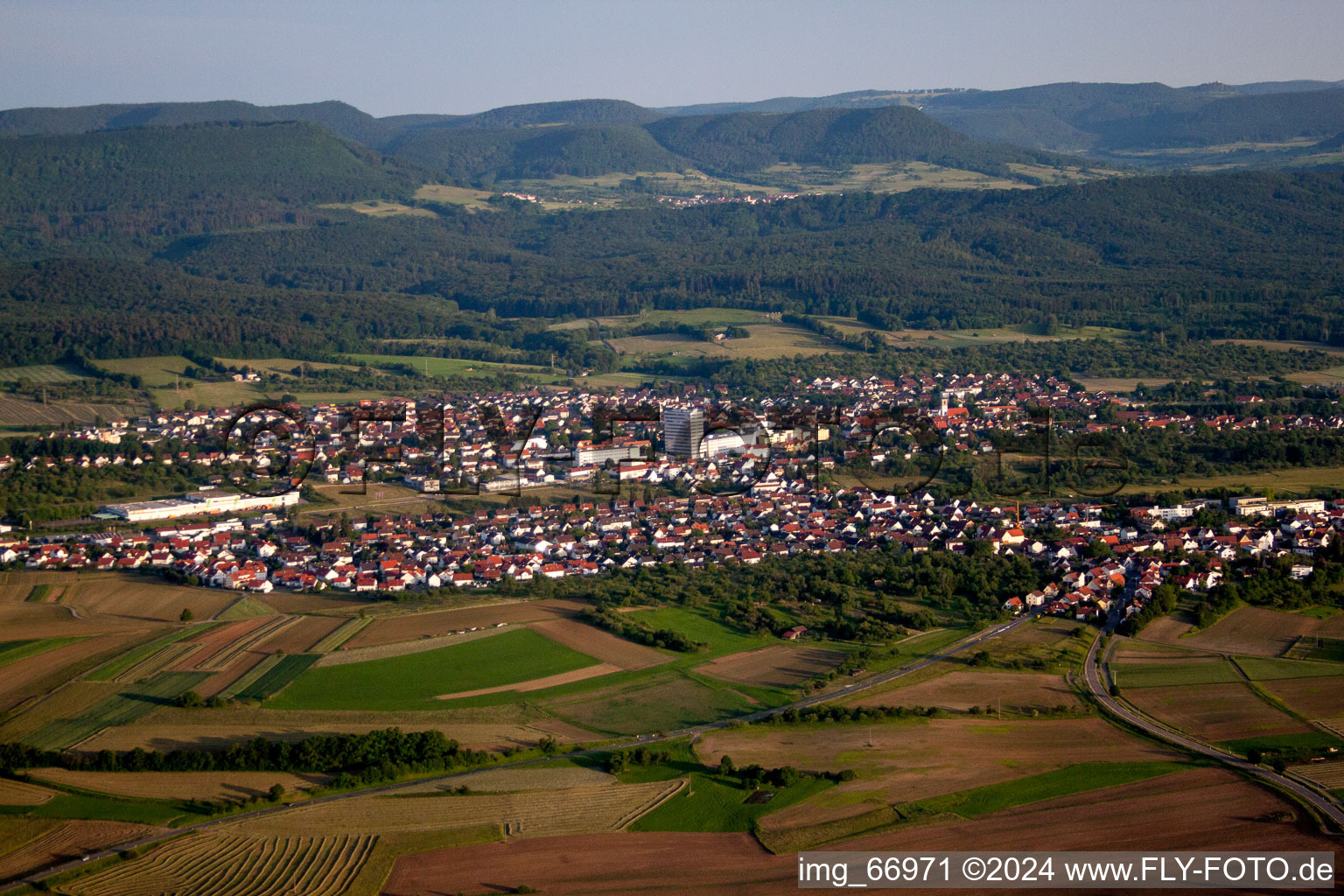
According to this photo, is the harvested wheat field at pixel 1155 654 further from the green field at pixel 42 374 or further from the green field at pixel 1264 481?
the green field at pixel 42 374

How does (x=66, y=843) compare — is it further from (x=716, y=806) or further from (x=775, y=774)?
(x=775, y=774)

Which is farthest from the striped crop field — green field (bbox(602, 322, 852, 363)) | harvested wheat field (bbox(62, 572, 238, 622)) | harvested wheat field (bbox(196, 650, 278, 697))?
green field (bbox(602, 322, 852, 363))

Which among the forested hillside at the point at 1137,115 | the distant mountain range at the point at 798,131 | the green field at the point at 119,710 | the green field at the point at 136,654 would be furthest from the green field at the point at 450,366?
the forested hillside at the point at 1137,115

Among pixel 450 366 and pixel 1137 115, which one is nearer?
pixel 450 366

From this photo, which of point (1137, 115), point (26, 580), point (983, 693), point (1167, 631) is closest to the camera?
point (983, 693)

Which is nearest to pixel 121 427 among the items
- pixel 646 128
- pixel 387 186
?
pixel 387 186

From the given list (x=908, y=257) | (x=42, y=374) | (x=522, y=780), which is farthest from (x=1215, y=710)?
(x=908, y=257)

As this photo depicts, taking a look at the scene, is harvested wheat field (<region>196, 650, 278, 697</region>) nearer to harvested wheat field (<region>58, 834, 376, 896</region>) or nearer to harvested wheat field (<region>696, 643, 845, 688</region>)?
harvested wheat field (<region>58, 834, 376, 896</region>)

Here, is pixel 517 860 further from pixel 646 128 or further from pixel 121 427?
pixel 646 128
